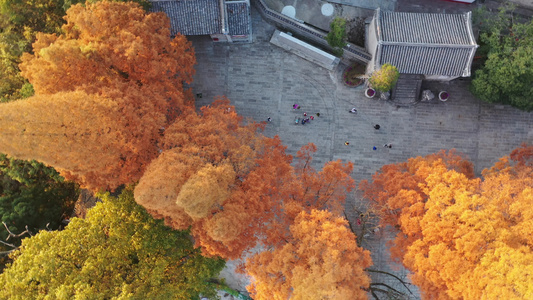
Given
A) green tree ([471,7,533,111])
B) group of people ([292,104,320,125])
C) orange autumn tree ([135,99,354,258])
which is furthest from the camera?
group of people ([292,104,320,125])

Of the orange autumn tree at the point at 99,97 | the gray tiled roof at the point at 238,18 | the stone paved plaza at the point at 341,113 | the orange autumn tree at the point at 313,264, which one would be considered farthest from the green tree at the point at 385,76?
the orange autumn tree at the point at 99,97

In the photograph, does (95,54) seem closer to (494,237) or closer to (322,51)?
(322,51)

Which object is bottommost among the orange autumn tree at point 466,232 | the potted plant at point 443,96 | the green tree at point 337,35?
the orange autumn tree at point 466,232

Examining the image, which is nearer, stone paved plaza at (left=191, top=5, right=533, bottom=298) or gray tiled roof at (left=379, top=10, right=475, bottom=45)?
gray tiled roof at (left=379, top=10, right=475, bottom=45)

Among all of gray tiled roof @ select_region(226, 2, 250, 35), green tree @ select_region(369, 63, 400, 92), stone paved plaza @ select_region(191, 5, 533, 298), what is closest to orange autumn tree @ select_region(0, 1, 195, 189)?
gray tiled roof @ select_region(226, 2, 250, 35)

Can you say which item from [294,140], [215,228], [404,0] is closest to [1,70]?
[215,228]

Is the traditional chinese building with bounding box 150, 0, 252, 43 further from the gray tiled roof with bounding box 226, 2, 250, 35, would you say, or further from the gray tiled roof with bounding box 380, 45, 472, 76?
the gray tiled roof with bounding box 380, 45, 472, 76

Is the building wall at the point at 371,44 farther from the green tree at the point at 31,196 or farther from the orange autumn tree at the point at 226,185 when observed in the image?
the green tree at the point at 31,196
